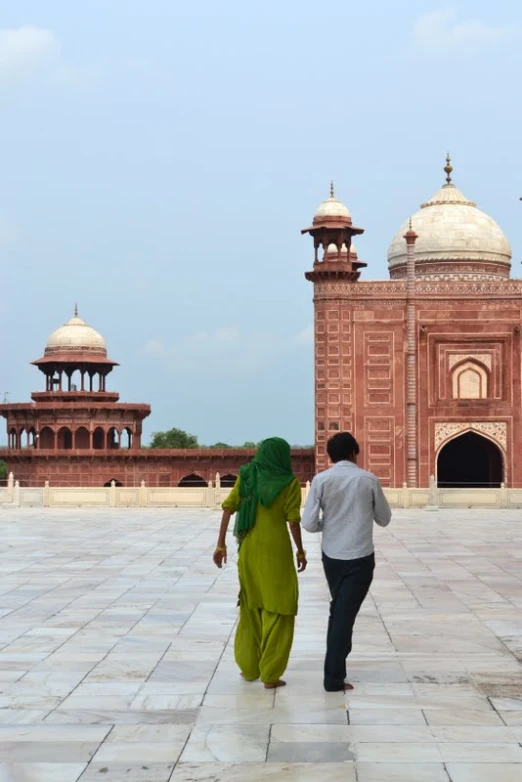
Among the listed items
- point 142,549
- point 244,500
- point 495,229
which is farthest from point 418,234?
point 244,500

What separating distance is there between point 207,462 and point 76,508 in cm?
1174

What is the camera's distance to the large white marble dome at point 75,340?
44281mm

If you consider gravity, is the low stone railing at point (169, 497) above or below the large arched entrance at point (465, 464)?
below

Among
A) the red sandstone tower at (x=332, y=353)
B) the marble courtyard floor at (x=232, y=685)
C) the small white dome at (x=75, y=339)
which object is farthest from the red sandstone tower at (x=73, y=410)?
the marble courtyard floor at (x=232, y=685)

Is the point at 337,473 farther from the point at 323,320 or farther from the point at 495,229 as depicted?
the point at 495,229

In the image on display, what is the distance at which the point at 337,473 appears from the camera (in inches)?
256

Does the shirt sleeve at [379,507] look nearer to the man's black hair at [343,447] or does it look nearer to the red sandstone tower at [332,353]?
the man's black hair at [343,447]

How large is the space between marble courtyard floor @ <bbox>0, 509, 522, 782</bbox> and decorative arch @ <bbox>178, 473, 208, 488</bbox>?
85.6 feet

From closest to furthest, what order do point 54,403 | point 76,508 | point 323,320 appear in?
point 76,508 < point 323,320 < point 54,403

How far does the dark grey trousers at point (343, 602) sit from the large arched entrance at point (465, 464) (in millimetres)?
29467

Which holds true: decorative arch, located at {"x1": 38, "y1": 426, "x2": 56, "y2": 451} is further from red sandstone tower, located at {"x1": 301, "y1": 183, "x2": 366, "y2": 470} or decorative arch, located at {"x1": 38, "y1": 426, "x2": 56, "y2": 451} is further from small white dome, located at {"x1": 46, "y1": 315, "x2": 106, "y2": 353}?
red sandstone tower, located at {"x1": 301, "y1": 183, "x2": 366, "y2": 470}

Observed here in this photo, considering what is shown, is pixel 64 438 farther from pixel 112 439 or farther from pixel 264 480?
pixel 264 480

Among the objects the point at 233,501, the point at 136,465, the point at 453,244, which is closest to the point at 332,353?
the point at 453,244

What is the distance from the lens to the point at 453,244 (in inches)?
1428
